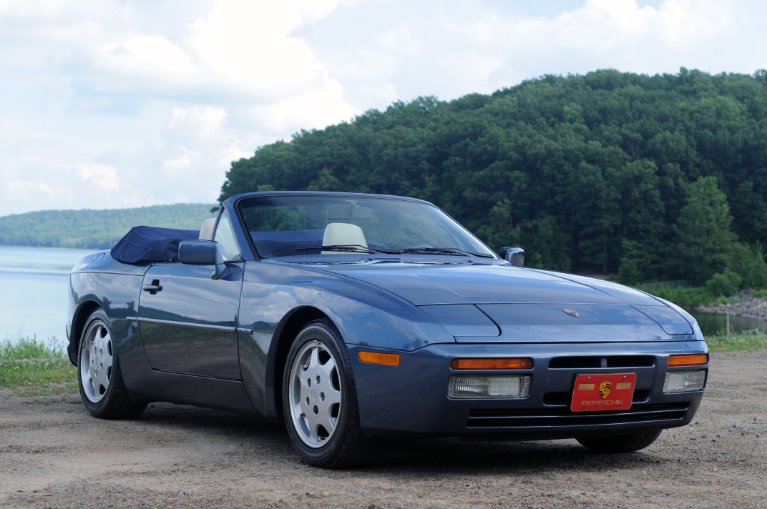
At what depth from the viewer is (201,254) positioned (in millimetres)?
6355

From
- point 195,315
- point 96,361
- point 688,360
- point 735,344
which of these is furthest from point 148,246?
point 735,344

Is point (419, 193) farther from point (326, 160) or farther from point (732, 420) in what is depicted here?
point (732, 420)

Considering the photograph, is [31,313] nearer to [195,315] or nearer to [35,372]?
[35,372]

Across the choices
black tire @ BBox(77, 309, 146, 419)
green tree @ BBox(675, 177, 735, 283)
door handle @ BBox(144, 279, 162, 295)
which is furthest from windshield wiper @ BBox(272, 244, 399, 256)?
green tree @ BBox(675, 177, 735, 283)

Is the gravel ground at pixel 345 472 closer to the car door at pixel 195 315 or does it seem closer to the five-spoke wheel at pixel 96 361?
the five-spoke wheel at pixel 96 361

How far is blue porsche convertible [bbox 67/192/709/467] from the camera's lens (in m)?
5.06

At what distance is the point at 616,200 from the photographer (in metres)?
115

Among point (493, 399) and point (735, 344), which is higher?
point (493, 399)

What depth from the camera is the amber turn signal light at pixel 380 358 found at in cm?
505

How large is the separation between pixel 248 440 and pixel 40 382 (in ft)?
14.4

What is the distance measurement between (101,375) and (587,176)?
110m

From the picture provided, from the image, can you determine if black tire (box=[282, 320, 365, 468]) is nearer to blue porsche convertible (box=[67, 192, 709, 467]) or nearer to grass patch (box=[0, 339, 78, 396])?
blue porsche convertible (box=[67, 192, 709, 467])

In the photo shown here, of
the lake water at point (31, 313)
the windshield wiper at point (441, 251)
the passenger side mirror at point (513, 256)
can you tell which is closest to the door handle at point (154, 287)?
the windshield wiper at point (441, 251)

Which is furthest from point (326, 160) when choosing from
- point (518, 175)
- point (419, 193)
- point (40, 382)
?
point (40, 382)
